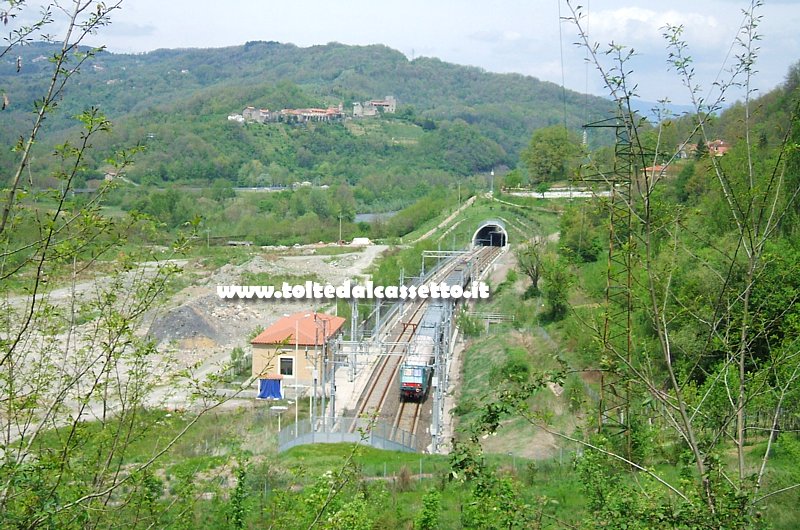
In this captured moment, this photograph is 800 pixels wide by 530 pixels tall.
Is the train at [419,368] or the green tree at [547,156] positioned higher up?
the green tree at [547,156]

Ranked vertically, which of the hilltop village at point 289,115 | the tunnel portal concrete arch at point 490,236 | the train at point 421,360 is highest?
the hilltop village at point 289,115

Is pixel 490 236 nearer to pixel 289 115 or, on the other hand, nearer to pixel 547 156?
pixel 547 156

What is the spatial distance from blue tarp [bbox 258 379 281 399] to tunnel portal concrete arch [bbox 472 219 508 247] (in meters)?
26.6

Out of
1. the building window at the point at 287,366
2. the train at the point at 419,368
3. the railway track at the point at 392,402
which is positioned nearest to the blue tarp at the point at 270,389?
the building window at the point at 287,366

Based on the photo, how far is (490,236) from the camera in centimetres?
5109

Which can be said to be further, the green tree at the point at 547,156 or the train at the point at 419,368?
the green tree at the point at 547,156

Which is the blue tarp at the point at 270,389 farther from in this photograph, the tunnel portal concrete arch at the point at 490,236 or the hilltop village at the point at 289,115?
the hilltop village at the point at 289,115

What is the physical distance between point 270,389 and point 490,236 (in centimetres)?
3053

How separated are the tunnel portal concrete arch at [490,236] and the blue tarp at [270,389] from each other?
26.6m

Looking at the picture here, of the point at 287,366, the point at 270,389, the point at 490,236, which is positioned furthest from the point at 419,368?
the point at 490,236

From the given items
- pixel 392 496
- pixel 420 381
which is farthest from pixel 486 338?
pixel 392 496

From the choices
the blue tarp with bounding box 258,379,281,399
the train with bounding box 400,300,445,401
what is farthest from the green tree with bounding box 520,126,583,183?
the blue tarp with bounding box 258,379,281,399

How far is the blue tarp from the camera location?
896 inches

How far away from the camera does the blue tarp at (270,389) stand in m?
22.8
